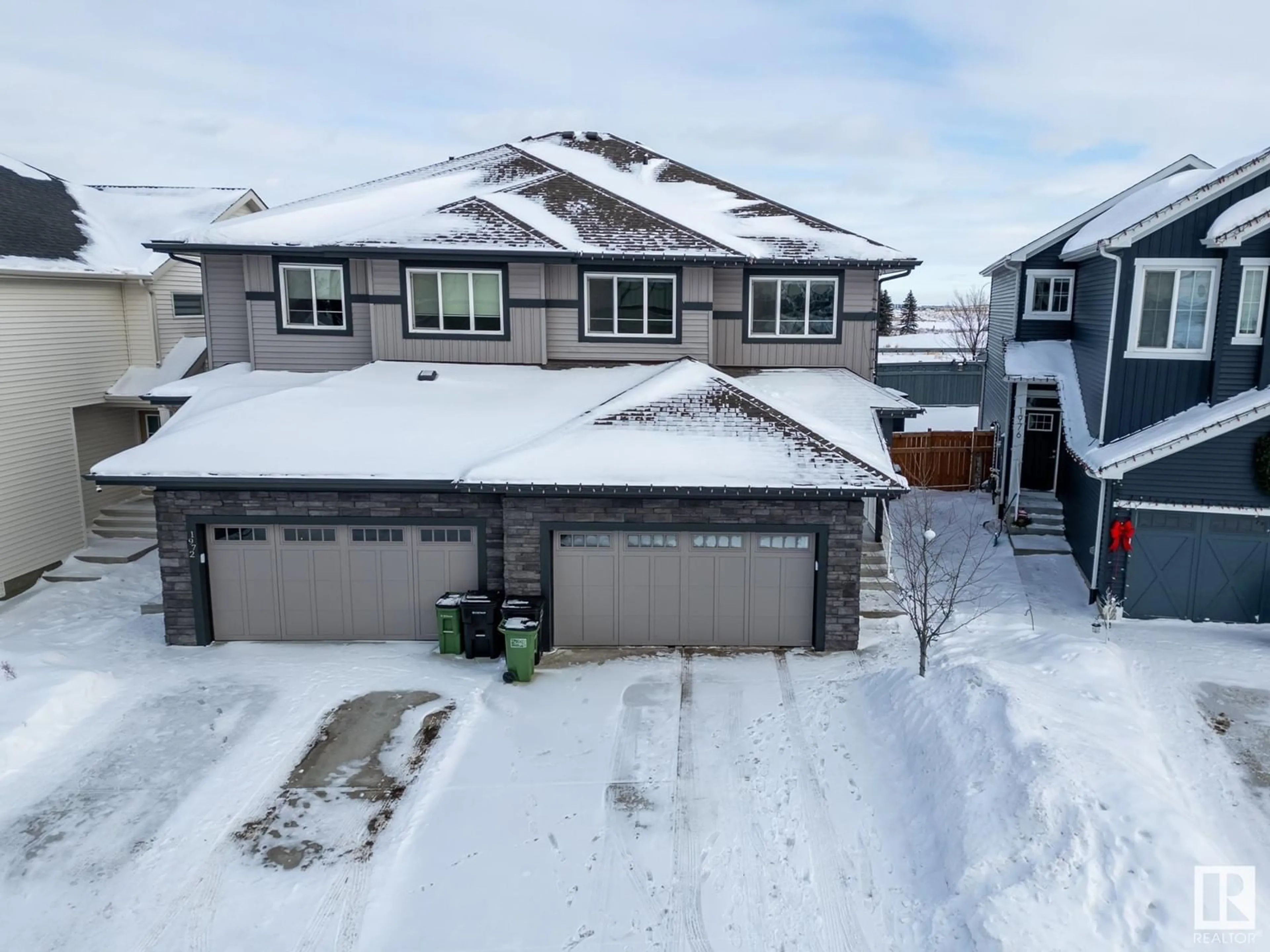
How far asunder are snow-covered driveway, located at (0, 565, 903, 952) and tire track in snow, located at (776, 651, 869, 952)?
25 millimetres

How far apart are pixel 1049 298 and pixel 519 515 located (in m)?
14.7

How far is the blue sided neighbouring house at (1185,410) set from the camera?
1373cm

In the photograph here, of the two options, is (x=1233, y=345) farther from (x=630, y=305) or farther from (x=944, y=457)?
(x=630, y=305)

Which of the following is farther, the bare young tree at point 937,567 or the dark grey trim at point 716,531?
the dark grey trim at point 716,531

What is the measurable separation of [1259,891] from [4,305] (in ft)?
71.7

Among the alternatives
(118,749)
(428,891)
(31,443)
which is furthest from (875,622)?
(31,443)

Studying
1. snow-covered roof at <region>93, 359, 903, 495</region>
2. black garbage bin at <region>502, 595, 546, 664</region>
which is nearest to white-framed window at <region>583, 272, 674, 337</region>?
snow-covered roof at <region>93, 359, 903, 495</region>

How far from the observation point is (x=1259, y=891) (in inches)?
295

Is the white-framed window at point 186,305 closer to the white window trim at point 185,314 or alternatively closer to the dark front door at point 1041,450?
the white window trim at point 185,314

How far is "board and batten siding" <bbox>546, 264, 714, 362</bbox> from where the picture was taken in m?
16.3

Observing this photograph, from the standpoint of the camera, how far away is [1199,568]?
46.1 ft

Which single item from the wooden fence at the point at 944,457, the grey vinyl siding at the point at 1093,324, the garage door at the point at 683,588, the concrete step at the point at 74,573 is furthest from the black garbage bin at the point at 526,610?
the wooden fence at the point at 944,457

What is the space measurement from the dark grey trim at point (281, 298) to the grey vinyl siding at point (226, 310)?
28.1 inches

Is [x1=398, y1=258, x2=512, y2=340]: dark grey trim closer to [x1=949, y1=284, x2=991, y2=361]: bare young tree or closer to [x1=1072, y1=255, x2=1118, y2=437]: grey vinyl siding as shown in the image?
[x1=1072, y1=255, x2=1118, y2=437]: grey vinyl siding
